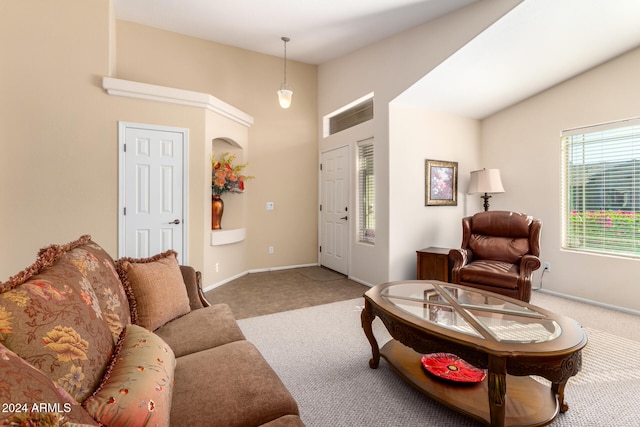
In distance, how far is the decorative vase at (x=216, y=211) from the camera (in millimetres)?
4398

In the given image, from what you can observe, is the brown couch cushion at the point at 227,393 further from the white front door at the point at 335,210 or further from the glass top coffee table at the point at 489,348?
the white front door at the point at 335,210

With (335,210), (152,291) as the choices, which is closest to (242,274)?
(335,210)

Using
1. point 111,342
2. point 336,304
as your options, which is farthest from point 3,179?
point 336,304

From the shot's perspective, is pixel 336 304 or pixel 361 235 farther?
pixel 361 235

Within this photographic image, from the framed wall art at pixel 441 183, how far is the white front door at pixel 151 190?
3.24m

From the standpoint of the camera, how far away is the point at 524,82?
12.4 ft

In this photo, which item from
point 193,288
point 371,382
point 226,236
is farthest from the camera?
point 226,236

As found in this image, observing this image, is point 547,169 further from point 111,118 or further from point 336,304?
point 111,118

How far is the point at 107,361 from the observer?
992 millimetres

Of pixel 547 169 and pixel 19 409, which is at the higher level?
pixel 547 169

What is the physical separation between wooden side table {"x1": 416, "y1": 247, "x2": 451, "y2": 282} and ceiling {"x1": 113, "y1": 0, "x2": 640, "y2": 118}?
1979mm

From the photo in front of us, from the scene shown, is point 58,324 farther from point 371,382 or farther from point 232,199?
point 232,199

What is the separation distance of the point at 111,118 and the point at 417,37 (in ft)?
12.2

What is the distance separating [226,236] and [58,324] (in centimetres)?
359
